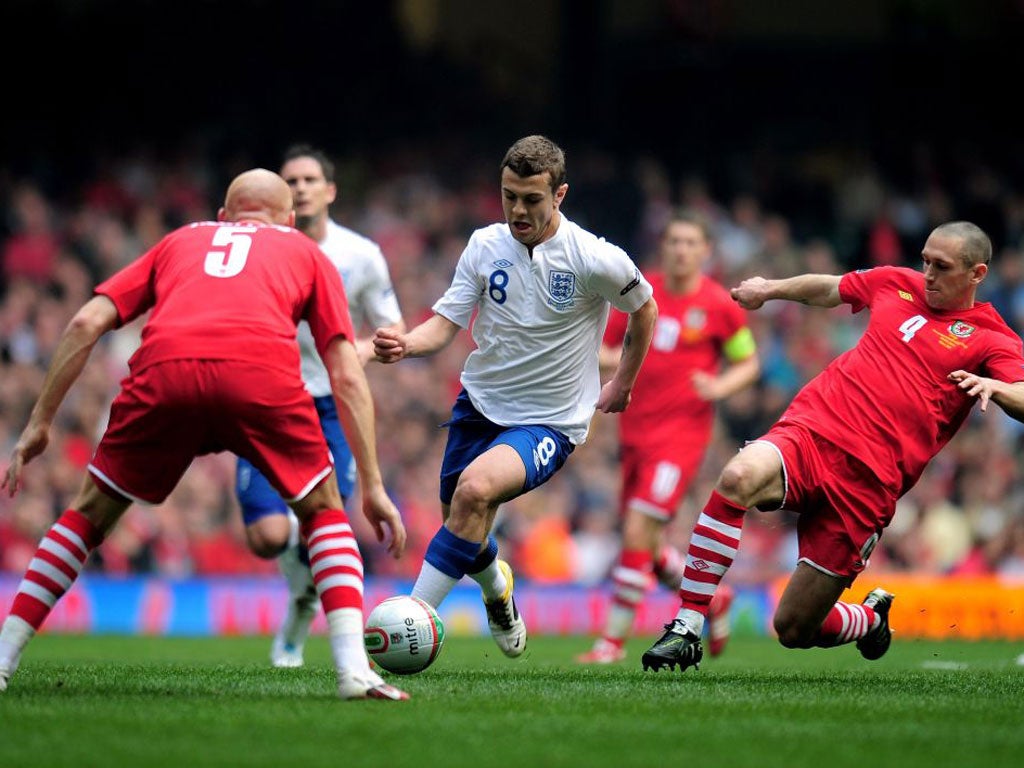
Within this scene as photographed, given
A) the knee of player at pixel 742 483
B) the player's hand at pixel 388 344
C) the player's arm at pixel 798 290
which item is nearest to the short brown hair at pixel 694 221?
the player's arm at pixel 798 290

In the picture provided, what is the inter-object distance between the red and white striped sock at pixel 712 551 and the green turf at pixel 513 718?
439 mm

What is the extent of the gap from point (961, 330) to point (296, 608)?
458 centimetres

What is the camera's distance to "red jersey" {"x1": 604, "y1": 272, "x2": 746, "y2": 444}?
12.2 metres

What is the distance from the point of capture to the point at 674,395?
483 inches

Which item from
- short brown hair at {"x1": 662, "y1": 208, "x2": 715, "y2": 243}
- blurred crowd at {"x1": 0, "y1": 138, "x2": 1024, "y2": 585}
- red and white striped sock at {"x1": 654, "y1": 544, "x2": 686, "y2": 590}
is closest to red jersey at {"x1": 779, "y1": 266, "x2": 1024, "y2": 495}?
red and white striped sock at {"x1": 654, "y1": 544, "x2": 686, "y2": 590}

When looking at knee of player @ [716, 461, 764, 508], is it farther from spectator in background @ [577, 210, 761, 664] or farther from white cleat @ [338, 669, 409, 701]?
spectator in background @ [577, 210, 761, 664]

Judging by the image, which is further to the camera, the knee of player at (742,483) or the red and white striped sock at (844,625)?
the red and white striped sock at (844,625)

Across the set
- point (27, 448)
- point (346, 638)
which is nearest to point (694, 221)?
point (346, 638)

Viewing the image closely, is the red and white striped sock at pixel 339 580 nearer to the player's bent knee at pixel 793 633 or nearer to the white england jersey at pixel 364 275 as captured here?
the player's bent knee at pixel 793 633

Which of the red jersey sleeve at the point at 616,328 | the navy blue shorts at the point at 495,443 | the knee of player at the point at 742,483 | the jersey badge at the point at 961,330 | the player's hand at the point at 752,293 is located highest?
the red jersey sleeve at the point at 616,328

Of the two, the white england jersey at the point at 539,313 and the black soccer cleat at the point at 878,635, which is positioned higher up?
the white england jersey at the point at 539,313

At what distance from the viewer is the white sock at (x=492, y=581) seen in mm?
8898

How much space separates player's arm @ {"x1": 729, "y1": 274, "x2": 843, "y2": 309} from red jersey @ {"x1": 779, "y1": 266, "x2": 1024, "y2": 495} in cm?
34

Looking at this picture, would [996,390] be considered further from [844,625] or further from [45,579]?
[45,579]
